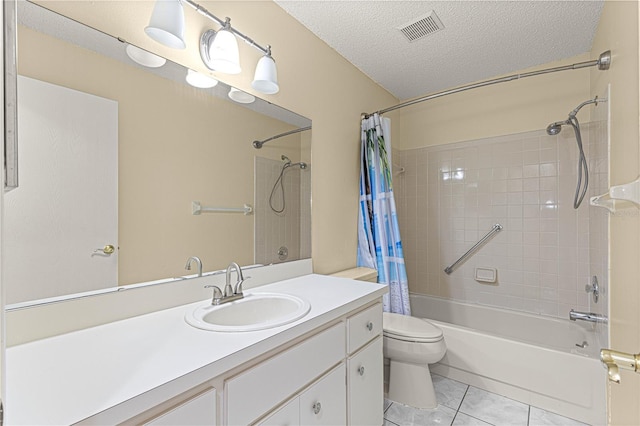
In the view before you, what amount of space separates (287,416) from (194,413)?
1.15 ft

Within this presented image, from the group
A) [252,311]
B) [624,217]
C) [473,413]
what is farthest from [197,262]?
[473,413]

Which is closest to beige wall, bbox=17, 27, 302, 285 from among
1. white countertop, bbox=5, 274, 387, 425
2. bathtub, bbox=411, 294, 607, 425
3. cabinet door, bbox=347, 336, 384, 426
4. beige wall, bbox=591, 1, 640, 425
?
white countertop, bbox=5, 274, 387, 425

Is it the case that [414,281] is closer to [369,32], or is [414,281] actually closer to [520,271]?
[520,271]

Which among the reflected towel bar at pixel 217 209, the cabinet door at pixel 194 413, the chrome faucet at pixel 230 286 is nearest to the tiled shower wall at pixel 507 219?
the reflected towel bar at pixel 217 209

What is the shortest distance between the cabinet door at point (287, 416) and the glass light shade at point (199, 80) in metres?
1.30

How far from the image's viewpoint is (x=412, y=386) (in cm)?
184

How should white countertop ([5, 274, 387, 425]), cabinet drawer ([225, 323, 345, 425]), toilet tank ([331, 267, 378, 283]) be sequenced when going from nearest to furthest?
white countertop ([5, 274, 387, 425]), cabinet drawer ([225, 323, 345, 425]), toilet tank ([331, 267, 378, 283])

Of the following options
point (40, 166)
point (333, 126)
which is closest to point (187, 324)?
point (40, 166)

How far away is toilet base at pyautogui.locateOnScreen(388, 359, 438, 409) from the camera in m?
1.82

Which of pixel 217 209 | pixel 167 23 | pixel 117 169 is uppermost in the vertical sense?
pixel 167 23

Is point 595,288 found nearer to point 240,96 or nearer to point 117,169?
point 240,96

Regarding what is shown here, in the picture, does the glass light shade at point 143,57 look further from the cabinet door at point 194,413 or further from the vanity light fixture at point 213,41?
the cabinet door at point 194,413

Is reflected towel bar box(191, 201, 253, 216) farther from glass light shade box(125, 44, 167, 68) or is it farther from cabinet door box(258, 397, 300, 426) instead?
cabinet door box(258, 397, 300, 426)

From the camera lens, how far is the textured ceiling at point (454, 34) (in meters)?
1.73
